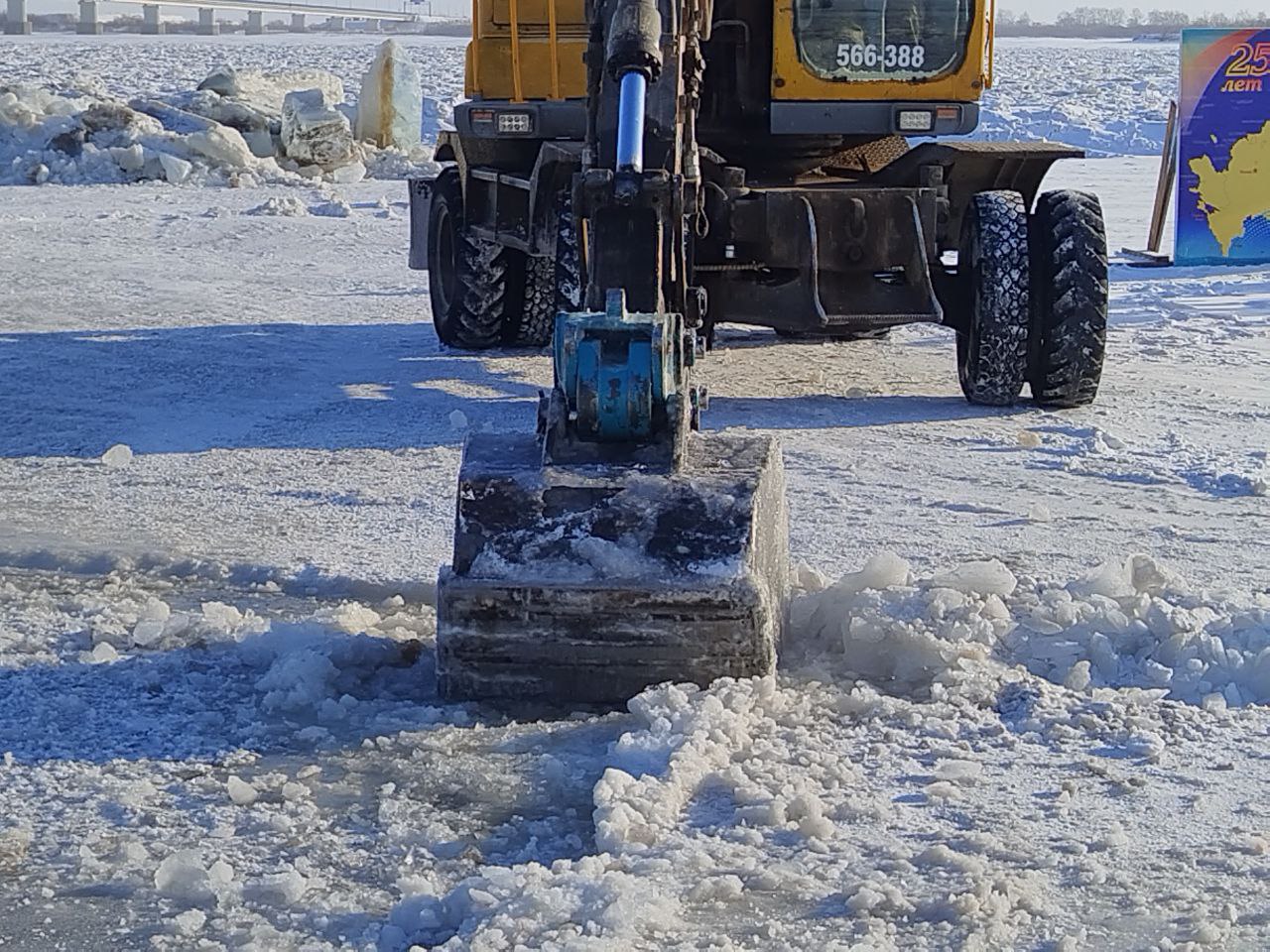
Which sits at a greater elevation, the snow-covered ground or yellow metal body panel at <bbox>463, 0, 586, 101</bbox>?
yellow metal body panel at <bbox>463, 0, 586, 101</bbox>

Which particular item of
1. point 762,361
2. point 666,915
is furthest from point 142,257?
point 666,915

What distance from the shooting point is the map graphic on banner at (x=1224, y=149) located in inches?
555

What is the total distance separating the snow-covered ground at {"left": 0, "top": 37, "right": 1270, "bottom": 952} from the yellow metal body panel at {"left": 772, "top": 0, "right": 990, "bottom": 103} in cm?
153

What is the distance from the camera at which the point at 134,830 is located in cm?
385

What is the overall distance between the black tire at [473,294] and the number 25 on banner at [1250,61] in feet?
21.8

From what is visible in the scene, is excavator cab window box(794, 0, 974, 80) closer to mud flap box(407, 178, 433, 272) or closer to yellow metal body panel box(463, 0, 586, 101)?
yellow metal body panel box(463, 0, 586, 101)

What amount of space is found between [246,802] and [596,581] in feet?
3.28

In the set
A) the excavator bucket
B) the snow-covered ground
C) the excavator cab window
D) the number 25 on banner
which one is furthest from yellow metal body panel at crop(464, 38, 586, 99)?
the number 25 on banner

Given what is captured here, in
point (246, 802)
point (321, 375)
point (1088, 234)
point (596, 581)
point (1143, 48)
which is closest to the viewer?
point (246, 802)

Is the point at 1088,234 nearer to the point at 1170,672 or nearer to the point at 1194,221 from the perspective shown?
the point at 1170,672

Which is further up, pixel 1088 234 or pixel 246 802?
pixel 1088 234

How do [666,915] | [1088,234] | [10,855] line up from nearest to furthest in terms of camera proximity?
[666,915] → [10,855] → [1088,234]

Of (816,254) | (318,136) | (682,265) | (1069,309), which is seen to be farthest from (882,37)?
(318,136)

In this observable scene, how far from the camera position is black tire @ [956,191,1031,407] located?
849cm
